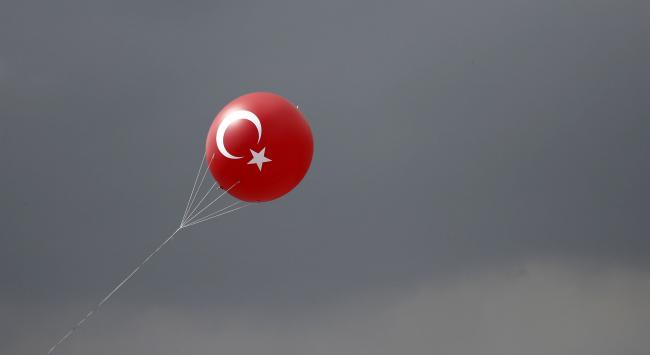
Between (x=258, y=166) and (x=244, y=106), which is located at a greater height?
(x=244, y=106)

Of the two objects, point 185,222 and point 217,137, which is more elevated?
point 217,137

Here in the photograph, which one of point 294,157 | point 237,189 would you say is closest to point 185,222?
point 237,189

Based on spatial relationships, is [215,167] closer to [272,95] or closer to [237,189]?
[237,189]

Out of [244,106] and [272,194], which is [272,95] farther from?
[272,194]

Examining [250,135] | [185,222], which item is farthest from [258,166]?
[185,222]

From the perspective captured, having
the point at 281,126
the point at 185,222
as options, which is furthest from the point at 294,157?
the point at 185,222

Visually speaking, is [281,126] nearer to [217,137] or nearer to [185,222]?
[217,137]
